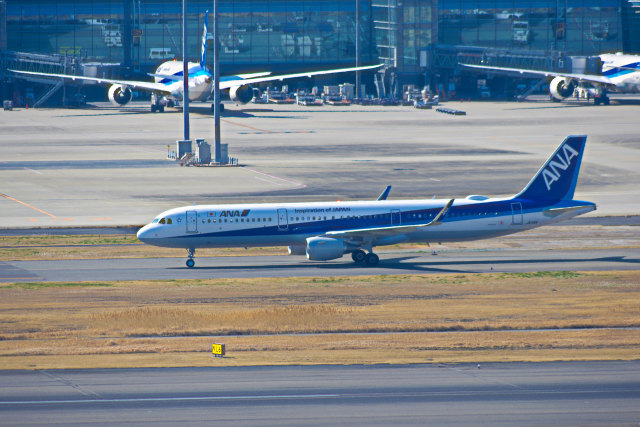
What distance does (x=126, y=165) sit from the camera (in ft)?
300

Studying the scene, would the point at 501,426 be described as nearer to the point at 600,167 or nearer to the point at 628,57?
the point at 600,167

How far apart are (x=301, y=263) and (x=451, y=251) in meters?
9.55

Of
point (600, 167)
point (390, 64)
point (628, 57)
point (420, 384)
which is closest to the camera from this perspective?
point (420, 384)

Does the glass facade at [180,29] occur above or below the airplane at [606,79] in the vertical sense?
above

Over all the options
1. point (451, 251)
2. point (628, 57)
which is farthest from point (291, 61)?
point (451, 251)

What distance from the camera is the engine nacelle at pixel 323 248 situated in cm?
5009

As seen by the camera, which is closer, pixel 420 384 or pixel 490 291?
pixel 420 384

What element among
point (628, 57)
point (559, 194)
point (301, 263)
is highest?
point (628, 57)

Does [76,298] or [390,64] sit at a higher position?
[390,64]

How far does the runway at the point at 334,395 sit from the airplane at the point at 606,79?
381 feet

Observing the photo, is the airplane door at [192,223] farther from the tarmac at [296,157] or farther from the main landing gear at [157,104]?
the main landing gear at [157,104]

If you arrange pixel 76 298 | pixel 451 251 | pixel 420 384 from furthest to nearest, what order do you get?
pixel 451 251 < pixel 76 298 < pixel 420 384

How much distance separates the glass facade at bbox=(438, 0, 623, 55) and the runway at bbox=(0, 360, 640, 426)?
475 ft

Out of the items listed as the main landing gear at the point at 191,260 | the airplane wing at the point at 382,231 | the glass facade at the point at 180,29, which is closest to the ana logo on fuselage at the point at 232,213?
the main landing gear at the point at 191,260
